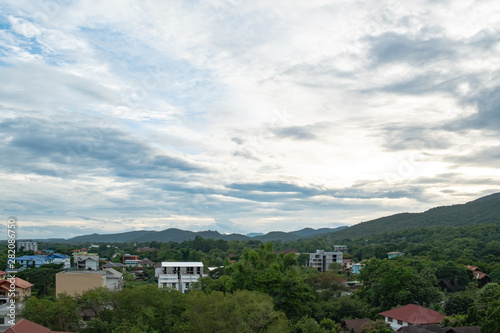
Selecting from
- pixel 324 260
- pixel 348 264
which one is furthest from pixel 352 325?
pixel 324 260

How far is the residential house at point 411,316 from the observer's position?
92.7 feet

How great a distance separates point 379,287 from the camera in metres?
34.7

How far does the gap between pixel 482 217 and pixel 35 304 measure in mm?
130522

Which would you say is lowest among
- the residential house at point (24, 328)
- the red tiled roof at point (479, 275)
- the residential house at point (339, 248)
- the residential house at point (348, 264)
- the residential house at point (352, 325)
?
the residential house at point (348, 264)

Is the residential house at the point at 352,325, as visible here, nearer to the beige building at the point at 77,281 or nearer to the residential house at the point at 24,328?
the residential house at the point at 24,328

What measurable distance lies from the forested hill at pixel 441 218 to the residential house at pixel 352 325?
103 m

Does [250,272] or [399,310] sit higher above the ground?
[250,272]

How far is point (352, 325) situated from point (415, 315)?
4.30 m

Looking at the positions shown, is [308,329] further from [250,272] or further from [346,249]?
[346,249]

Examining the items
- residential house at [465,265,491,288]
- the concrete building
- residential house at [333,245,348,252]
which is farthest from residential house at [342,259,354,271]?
residential house at [465,265,491,288]

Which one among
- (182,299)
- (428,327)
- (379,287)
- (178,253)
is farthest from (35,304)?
(178,253)

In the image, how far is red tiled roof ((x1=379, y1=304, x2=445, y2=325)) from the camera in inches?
1112

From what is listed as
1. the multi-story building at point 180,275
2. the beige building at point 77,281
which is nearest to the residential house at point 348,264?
the multi-story building at point 180,275

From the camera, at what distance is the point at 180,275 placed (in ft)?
141
